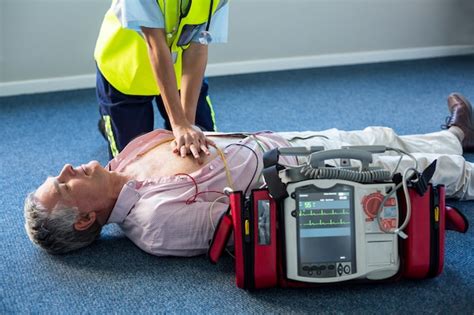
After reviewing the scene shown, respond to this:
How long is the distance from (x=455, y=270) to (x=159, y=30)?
1.07 metres

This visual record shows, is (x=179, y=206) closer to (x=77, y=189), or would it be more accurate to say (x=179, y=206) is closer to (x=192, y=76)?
(x=77, y=189)

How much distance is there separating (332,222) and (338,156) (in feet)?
Answer: 0.53

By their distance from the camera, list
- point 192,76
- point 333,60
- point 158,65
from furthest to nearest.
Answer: point 333,60 < point 192,76 < point 158,65

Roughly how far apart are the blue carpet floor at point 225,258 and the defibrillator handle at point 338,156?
1.08 ft

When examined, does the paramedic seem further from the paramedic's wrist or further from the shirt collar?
the shirt collar

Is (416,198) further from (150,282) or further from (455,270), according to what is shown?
(150,282)

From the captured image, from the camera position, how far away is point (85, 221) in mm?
1929

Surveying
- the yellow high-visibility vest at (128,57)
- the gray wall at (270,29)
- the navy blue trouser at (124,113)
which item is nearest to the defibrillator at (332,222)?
the yellow high-visibility vest at (128,57)

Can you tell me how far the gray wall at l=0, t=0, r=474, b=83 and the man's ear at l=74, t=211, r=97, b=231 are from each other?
1695 mm

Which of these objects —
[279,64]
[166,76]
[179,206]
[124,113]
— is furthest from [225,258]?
[279,64]

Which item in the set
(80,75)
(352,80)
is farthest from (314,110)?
(80,75)

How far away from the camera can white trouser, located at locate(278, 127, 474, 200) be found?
2148 mm

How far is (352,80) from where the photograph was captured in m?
3.58

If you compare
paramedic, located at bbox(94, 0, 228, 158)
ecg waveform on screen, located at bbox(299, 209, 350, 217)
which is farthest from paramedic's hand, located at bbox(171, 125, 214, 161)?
ecg waveform on screen, located at bbox(299, 209, 350, 217)
